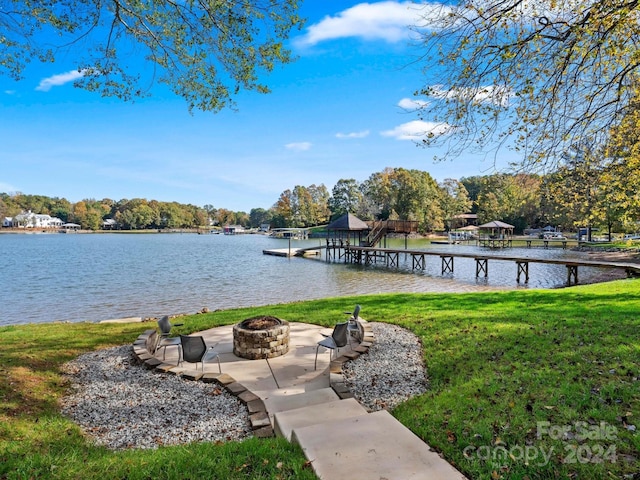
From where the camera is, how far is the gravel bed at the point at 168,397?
364 centimetres

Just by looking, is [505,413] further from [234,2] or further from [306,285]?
[306,285]

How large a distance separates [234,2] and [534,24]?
4035 mm

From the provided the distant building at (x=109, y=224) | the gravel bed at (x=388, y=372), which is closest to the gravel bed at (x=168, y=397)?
the gravel bed at (x=388, y=372)

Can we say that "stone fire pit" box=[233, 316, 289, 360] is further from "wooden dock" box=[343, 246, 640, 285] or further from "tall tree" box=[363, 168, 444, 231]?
"tall tree" box=[363, 168, 444, 231]

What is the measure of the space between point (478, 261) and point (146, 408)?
2046cm

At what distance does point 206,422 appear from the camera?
3854 mm

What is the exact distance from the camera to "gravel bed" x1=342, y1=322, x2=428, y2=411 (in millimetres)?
4316

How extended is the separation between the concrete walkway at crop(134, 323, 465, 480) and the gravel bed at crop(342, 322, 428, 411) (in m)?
0.21

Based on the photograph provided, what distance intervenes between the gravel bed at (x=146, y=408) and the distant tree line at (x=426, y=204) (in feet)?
15.9

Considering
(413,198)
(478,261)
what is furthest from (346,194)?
(478,261)

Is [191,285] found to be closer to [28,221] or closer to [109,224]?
[109,224]

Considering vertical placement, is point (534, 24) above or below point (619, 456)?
above

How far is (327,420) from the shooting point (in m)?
3.25

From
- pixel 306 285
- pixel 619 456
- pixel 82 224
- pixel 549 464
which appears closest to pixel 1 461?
pixel 549 464
